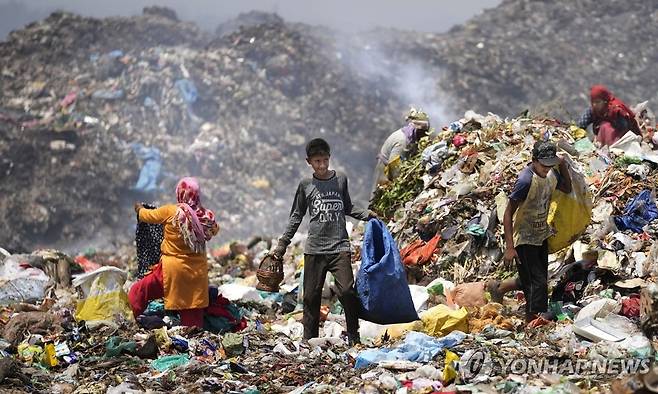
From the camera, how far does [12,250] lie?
1243cm

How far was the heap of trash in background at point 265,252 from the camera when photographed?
464cm

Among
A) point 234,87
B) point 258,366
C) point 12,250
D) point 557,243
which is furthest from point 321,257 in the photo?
point 234,87

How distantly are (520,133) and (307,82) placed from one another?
998 cm

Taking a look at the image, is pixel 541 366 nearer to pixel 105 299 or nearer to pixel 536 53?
pixel 105 299

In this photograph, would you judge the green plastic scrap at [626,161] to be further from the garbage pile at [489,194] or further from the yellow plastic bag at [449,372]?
the yellow plastic bag at [449,372]

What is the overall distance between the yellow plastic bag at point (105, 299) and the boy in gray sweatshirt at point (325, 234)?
1.57m

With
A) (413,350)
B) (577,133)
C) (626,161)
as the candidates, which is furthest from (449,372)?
(577,133)

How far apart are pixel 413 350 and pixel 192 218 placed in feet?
6.29

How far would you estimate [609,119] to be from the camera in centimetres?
857

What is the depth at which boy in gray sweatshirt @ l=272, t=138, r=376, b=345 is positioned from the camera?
5285 millimetres

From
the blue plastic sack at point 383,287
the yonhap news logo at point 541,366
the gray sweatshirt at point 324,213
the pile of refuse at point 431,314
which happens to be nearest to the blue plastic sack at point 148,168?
the pile of refuse at point 431,314

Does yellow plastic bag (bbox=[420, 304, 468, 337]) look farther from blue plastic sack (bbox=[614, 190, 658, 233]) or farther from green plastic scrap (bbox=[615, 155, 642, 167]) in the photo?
green plastic scrap (bbox=[615, 155, 642, 167])

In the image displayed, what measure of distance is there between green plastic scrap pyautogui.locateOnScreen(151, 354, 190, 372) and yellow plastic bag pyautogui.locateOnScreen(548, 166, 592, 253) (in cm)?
243

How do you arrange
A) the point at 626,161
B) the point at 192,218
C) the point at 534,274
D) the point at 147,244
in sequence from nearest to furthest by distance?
the point at 534,274, the point at 192,218, the point at 147,244, the point at 626,161
